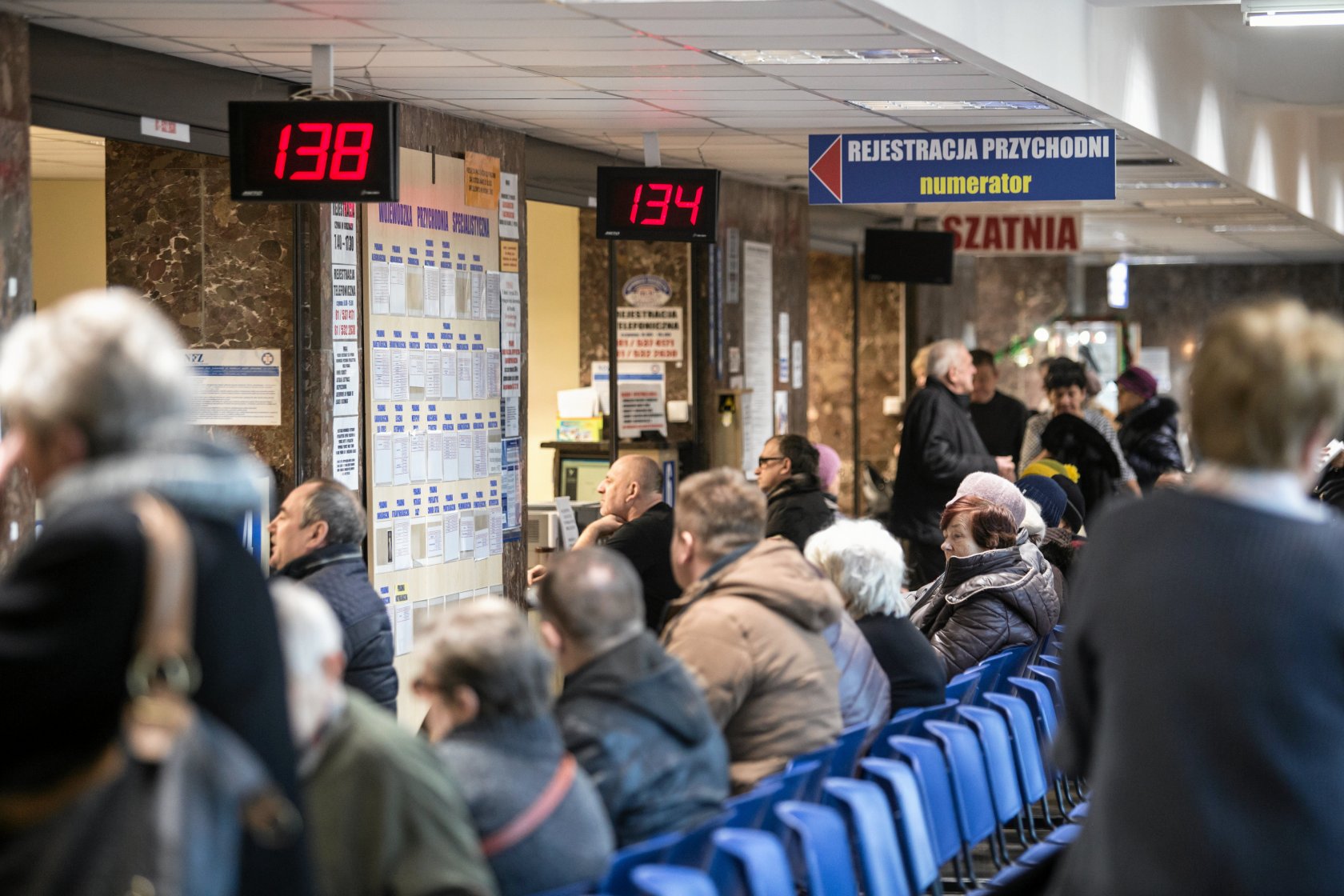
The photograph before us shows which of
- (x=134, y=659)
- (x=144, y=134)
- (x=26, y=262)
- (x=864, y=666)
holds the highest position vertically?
(x=144, y=134)

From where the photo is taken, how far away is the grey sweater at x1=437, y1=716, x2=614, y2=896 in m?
3.01

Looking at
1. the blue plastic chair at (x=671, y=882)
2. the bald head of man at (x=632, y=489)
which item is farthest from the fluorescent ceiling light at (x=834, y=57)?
the blue plastic chair at (x=671, y=882)

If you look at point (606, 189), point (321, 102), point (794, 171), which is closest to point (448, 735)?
point (321, 102)

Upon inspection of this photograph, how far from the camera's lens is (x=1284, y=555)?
2.38m

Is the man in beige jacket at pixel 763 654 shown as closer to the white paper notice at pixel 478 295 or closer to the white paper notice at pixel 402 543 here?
the white paper notice at pixel 402 543

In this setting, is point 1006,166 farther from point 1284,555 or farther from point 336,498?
point 1284,555

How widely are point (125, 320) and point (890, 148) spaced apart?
20.8 ft

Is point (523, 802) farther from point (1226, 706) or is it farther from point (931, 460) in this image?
point (931, 460)

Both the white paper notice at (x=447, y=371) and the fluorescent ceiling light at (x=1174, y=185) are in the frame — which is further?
the fluorescent ceiling light at (x=1174, y=185)

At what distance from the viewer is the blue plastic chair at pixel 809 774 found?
376 centimetres

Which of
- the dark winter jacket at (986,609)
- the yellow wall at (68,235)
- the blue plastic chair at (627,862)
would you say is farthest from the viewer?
the yellow wall at (68,235)

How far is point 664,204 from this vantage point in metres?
8.12

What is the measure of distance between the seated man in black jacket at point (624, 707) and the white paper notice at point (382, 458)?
3818mm

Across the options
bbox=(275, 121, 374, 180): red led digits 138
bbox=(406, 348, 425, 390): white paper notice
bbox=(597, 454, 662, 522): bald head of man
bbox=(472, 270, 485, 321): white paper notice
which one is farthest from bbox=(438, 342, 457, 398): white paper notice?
bbox=(275, 121, 374, 180): red led digits 138
